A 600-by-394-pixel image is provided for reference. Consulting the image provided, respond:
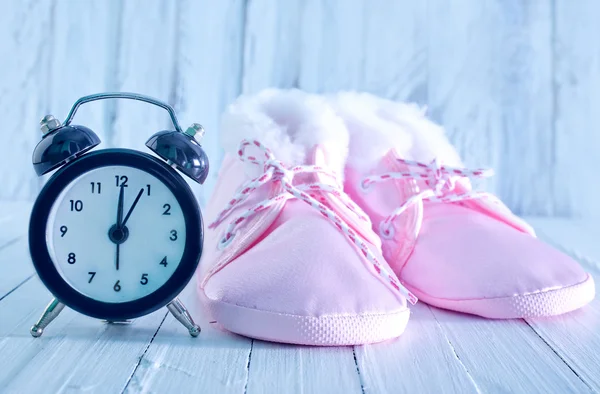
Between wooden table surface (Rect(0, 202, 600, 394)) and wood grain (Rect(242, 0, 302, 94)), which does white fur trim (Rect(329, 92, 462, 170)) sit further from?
wood grain (Rect(242, 0, 302, 94))

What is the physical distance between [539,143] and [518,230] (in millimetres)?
713

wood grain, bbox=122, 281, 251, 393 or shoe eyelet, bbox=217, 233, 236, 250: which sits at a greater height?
shoe eyelet, bbox=217, 233, 236, 250

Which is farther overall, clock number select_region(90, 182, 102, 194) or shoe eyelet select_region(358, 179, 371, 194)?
shoe eyelet select_region(358, 179, 371, 194)

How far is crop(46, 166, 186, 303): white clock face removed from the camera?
2.03 ft

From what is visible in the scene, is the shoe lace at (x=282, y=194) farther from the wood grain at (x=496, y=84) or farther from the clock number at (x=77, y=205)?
the wood grain at (x=496, y=84)

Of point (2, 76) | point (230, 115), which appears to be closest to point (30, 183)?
point (2, 76)

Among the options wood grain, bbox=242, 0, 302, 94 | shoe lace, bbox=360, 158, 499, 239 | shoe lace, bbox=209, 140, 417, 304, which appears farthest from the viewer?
wood grain, bbox=242, 0, 302, 94

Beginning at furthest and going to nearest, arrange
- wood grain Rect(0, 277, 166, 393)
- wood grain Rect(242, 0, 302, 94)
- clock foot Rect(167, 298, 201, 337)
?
wood grain Rect(242, 0, 302, 94) → clock foot Rect(167, 298, 201, 337) → wood grain Rect(0, 277, 166, 393)

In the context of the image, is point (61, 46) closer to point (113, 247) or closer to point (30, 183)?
point (30, 183)

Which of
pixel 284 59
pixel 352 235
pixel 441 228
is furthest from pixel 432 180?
pixel 284 59

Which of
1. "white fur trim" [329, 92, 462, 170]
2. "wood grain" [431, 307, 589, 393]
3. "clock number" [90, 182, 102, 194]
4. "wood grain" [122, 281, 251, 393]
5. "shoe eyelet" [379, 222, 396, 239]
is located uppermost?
"white fur trim" [329, 92, 462, 170]

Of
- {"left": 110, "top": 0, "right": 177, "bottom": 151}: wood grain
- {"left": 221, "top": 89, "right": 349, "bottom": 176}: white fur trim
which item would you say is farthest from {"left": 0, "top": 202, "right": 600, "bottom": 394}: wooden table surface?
{"left": 110, "top": 0, "right": 177, "bottom": 151}: wood grain

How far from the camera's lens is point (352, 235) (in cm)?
75

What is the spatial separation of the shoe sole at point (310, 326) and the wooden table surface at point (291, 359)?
1cm
